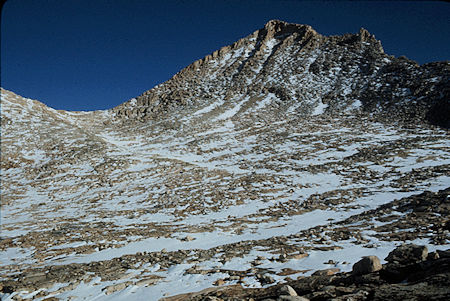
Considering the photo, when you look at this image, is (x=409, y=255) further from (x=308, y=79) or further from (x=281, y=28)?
(x=281, y=28)

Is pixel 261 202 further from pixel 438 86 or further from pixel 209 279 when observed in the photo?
pixel 438 86

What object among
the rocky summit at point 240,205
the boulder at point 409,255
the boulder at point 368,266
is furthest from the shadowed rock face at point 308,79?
the boulder at point 368,266

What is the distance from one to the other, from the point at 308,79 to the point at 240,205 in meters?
62.7

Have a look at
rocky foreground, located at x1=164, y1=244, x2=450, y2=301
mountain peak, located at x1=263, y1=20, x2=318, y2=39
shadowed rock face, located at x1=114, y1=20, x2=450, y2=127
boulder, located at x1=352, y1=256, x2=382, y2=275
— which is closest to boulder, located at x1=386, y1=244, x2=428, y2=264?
rocky foreground, located at x1=164, y1=244, x2=450, y2=301

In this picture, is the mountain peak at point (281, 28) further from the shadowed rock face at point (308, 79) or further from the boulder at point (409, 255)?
the boulder at point (409, 255)

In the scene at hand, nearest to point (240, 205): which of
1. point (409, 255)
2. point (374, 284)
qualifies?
point (409, 255)

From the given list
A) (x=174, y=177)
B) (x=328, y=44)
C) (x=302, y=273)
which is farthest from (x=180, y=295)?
(x=328, y=44)

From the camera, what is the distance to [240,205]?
14.9 m

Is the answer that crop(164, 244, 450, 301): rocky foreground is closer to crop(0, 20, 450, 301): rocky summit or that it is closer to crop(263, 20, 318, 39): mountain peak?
crop(0, 20, 450, 301): rocky summit

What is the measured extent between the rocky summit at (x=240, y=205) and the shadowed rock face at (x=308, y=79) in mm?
792

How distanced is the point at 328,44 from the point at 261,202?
84074 mm

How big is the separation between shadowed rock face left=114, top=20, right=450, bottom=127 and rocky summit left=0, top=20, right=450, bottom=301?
792mm

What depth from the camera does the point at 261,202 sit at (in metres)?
15.2

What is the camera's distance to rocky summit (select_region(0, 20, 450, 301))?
5.76 metres
